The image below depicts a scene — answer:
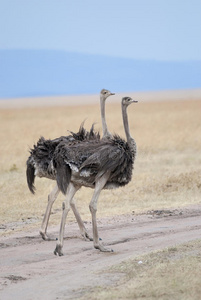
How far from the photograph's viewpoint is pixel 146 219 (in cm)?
1059

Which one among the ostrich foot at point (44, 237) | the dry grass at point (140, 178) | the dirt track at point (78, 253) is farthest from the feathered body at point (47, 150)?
the dry grass at point (140, 178)

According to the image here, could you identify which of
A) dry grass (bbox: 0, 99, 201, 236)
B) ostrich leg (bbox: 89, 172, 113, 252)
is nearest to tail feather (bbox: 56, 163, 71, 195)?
ostrich leg (bbox: 89, 172, 113, 252)

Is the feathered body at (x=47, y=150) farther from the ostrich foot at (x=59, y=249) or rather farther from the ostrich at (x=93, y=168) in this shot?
the ostrich foot at (x=59, y=249)

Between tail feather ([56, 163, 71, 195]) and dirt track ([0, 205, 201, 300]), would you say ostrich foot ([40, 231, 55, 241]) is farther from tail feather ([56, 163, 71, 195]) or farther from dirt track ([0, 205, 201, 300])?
tail feather ([56, 163, 71, 195])

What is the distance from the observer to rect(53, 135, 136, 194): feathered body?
816cm

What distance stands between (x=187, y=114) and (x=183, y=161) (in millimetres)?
17859

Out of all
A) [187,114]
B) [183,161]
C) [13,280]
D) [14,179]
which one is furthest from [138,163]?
[187,114]

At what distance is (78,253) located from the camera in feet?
27.1

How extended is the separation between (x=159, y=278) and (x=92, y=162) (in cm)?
206

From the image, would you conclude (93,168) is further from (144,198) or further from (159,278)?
(144,198)

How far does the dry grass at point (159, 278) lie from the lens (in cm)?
600

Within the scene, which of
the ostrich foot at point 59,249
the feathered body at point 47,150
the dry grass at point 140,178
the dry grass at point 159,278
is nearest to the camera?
the dry grass at point 159,278

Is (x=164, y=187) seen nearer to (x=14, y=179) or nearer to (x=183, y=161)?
(x=14, y=179)

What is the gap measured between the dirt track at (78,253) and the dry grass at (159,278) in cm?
19
